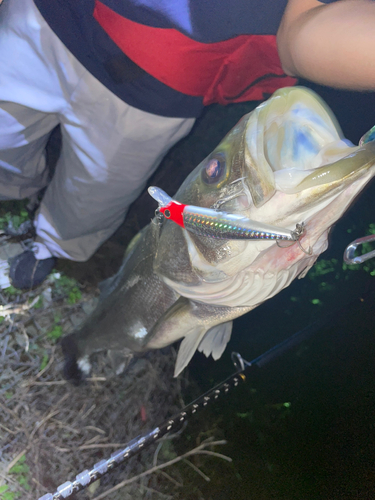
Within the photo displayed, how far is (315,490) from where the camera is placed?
2.78 ft

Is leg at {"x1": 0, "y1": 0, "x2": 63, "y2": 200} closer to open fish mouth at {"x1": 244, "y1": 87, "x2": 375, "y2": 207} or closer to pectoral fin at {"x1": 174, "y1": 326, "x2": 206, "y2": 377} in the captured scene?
open fish mouth at {"x1": 244, "y1": 87, "x2": 375, "y2": 207}

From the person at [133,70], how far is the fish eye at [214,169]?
16 centimetres

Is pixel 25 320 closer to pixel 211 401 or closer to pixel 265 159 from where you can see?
pixel 211 401

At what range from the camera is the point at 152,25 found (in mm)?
474

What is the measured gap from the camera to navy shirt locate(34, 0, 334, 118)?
0.42m

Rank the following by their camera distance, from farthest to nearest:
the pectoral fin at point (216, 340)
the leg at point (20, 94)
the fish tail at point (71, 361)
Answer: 1. the fish tail at point (71, 361)
2. the pectoral fin at point (216, 340)
3. the leg at point (20, 94)

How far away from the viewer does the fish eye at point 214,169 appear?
472 millimetres

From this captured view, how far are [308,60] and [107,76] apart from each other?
38 cm

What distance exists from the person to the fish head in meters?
0.06

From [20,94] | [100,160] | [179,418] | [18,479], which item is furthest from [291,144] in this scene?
[18,479]

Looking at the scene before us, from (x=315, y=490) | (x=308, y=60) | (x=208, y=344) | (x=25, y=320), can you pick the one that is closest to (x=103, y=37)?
(x=308, y=60)

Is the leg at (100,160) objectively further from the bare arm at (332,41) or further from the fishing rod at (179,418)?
the fishing rod at (179,418)

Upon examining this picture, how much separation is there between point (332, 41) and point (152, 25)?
29 centimetres

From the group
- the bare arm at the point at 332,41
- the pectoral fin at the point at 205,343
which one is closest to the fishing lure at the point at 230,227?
the bare arm at the point at 332,41
